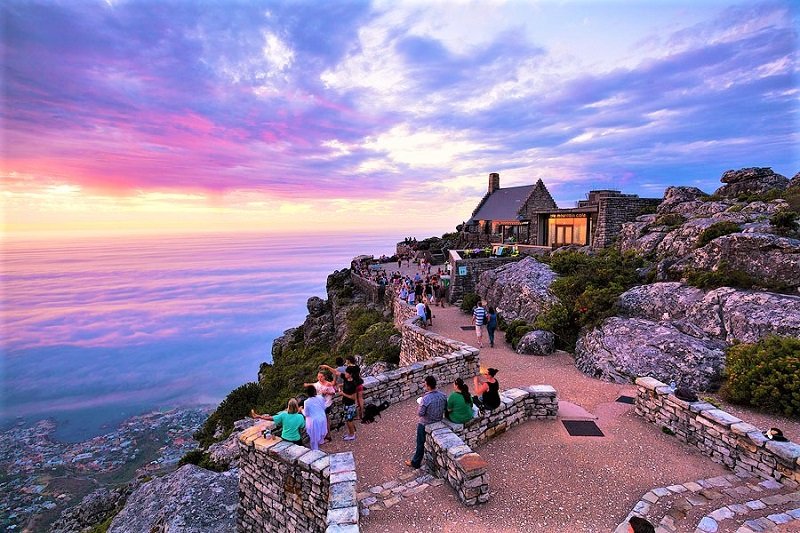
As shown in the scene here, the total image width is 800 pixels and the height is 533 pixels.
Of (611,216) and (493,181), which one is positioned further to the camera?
(493,181)

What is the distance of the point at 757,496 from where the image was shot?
6.21m

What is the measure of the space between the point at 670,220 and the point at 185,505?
25.0 metres

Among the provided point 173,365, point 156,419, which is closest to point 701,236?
point 156,419

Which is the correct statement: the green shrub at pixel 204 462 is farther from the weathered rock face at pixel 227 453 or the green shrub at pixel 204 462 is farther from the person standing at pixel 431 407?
the person standing at pixel 431 407

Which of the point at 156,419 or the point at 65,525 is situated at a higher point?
the point at 65,525

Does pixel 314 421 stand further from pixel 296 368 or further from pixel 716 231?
pixel 296 368

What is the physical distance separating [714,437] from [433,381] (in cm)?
587

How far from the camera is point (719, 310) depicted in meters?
12.0

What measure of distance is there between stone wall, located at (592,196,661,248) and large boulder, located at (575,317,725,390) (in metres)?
12.1

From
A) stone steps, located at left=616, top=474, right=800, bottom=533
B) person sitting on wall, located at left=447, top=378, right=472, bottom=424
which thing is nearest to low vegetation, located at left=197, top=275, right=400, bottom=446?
Result: person sitting on wall, located at left=447, top=378, right=472, bottom=424

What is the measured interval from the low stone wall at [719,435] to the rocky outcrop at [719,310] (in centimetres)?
441

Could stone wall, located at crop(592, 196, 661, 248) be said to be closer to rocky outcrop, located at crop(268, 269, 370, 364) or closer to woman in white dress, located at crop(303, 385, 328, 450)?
rocky outcrop, located at crop(268, 269, 370, 364)

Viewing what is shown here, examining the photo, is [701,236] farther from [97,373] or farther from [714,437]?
[97,373]

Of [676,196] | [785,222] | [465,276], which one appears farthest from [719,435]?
[676,196]
